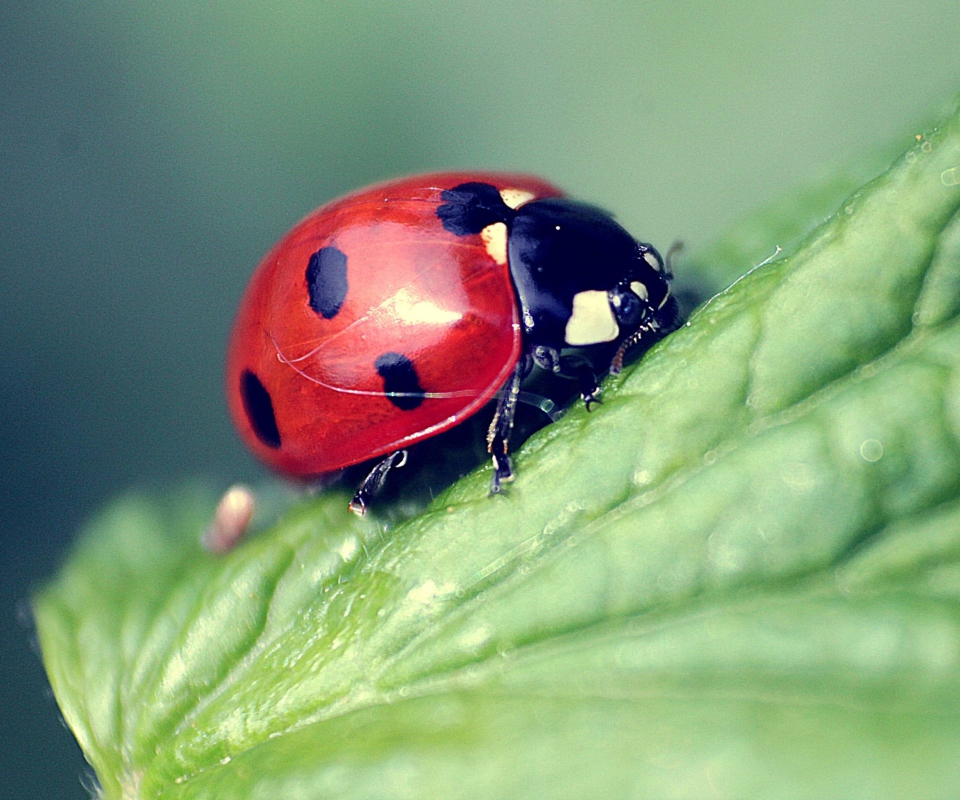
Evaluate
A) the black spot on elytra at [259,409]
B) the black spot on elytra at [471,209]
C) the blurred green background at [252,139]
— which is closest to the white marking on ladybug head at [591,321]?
the black spot on elytra at [471,209]

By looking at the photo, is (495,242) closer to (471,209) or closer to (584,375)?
(471,209)

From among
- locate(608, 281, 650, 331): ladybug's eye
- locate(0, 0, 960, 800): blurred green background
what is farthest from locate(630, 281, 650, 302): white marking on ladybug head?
locate(0, 0, 960, 800): blurred green background

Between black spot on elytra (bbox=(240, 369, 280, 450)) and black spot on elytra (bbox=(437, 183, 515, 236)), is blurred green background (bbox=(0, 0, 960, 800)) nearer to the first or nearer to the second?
black spot on elytra (bbox=(240, 369, 280, 450))

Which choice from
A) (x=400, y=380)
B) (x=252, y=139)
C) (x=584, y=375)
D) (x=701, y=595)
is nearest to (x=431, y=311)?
(x=400, y=380)

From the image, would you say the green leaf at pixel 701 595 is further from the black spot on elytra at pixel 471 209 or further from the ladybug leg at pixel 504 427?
the black spot on elytra at pixel 471 209

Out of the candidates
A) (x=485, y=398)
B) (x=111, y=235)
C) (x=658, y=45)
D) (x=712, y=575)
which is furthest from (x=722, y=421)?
(x=658, y=45)

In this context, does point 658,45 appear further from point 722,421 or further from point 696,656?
point 696,656
